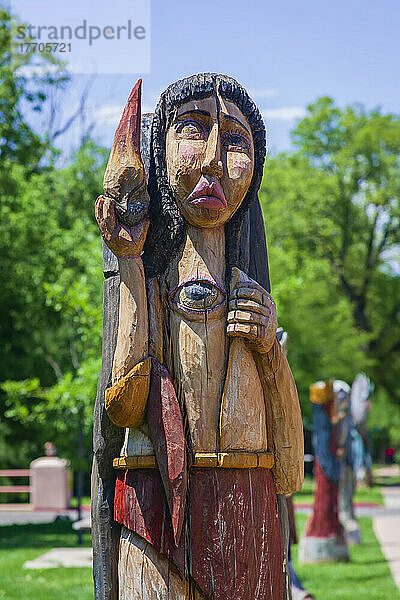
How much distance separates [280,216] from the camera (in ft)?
101

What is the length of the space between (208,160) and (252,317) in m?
0.65

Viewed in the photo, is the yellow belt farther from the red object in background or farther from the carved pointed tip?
the red object in background

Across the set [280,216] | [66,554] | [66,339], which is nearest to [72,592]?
[66,554]

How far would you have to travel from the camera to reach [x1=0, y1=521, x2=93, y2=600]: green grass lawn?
345 inches

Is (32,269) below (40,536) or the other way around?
the other way around

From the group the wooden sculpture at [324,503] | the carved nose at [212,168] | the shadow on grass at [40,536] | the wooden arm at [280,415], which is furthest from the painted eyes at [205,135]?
the shadow on grass at [40,536]

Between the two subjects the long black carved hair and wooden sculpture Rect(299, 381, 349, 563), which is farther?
wooden sculpture Rect(299, 381, 349, 563)

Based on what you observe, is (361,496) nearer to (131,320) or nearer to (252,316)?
(252,316)

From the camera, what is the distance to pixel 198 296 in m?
3.21

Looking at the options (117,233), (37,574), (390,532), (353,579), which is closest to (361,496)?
(390,532)

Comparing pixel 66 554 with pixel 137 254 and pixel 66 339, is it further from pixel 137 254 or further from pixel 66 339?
pixel 137 254

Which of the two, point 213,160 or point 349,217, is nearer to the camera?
point 213,160

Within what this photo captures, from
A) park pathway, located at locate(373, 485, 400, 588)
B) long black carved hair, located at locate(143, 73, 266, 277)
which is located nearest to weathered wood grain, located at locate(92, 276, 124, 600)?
long black carved hair, located at locate(143, 73, 266, 277)

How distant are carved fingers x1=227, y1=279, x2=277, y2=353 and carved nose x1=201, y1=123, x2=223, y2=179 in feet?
1.49
